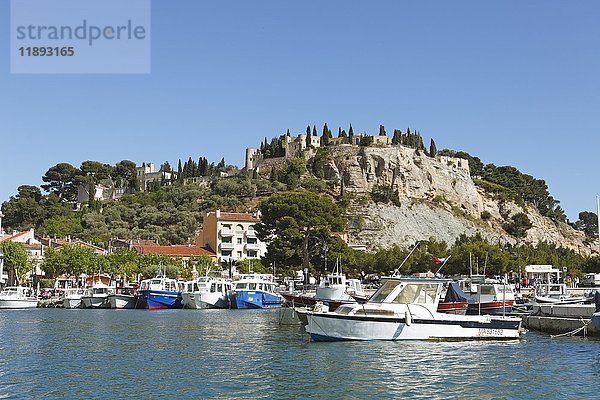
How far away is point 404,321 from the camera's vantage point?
31.0 metres

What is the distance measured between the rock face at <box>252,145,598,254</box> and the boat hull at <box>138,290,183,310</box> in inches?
2282

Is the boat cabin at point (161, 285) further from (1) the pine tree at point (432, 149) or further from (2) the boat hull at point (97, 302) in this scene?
(1) the pine tree at point (432, 149)

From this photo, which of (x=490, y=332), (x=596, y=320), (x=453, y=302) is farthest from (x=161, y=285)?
(x=596, y=320)

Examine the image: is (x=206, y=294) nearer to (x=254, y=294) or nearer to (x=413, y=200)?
(x=254, y=294)

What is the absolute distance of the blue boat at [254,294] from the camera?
221 ft

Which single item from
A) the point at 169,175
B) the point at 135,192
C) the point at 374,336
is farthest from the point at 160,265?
the point at 169,175

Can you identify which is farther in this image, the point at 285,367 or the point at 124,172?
the point at 124,172

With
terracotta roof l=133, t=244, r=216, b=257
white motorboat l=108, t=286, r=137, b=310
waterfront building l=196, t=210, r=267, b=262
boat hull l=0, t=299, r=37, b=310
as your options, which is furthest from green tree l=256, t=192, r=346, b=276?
waterfront building l=196, t=210, r=267, b=262

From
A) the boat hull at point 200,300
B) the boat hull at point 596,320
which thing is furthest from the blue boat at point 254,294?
the boat hull at point 596,320

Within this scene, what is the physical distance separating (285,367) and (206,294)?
43267 millimetres

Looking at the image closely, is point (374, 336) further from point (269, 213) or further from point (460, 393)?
point (269, 213)

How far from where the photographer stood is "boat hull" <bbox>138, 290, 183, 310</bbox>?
67625 millimetres

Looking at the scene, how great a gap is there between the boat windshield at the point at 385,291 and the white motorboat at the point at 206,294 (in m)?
37.7

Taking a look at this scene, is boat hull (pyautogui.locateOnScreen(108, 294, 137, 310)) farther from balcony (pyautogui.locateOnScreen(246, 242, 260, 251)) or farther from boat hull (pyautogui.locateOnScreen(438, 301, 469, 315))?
balcony (pyautogui.locateOnScreen(246, 242, 260, 251))
